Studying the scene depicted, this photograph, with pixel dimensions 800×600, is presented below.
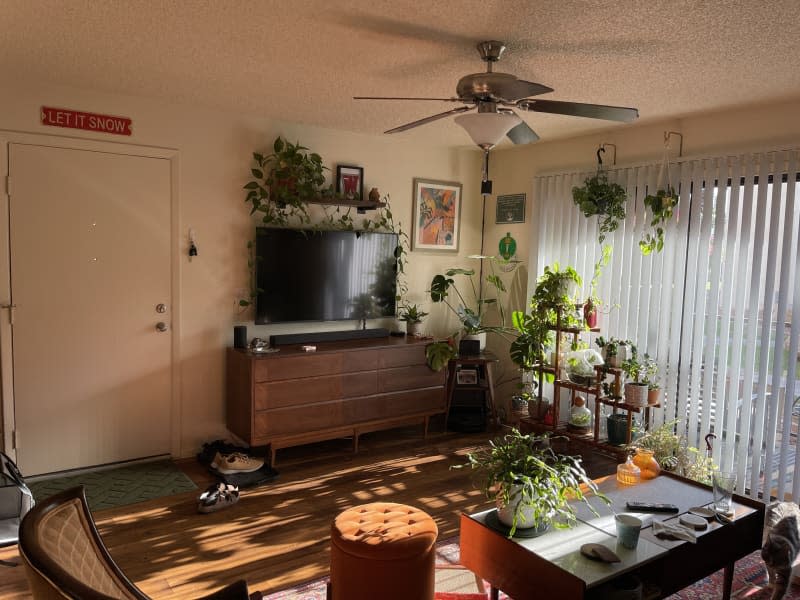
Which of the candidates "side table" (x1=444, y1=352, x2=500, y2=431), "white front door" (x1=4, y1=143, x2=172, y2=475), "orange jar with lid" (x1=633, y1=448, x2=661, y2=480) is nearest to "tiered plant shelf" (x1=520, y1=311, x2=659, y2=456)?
"side table" (x1=444, y1=352, x2=500, y2=431)

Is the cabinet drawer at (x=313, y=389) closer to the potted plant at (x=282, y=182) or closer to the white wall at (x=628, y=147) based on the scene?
the potted plant at (x=282, y=182)

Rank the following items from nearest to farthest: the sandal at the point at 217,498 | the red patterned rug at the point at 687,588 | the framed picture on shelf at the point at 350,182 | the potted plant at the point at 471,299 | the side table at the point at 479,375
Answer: the red patterned rug at the point at 687,588 → the sandal at the point at 217,498 → the framed picture on shelf at the point at 350,182 → the side table at the point at 479,375 → the potted plant at the point at 471,299

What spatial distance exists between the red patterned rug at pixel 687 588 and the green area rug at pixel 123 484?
1.36 meters

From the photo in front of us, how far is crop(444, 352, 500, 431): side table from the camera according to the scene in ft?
16.5

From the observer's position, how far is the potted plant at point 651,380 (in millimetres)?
3988

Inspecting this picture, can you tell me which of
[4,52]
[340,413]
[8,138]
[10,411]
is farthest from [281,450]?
[4,52]

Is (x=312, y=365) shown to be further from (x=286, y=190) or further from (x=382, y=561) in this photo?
(x=382, y=561)

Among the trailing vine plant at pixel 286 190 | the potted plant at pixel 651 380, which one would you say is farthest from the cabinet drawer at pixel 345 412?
the potted plant at pixel 651 380

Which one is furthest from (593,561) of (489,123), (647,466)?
(489,123)

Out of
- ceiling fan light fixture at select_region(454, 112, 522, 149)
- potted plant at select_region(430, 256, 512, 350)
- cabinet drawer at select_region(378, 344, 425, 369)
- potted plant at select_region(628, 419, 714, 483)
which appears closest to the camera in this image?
ceiling fan light fixture at select_region(454, 112, 522, 149)

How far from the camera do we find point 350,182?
15.8 feet

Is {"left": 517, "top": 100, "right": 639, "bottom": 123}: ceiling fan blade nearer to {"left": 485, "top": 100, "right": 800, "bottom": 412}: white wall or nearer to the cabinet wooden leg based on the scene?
{"left": 485, "top": 100, "right": 800, "bottom": 412}: white wall

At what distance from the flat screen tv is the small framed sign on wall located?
1.07 m

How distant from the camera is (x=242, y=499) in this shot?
366 centimetres
